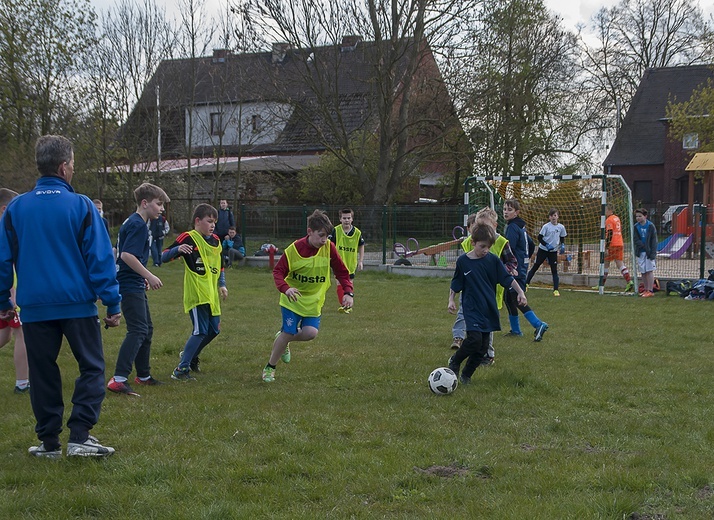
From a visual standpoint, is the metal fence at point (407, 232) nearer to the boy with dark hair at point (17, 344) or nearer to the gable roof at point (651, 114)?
the boy with dark hair at point (17, 344)

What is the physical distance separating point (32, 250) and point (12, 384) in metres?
3.12

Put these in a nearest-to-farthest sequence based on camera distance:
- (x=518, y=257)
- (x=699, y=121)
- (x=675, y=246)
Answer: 1. (x=518, y=257)
2. (x=675, y=246)
3. (x=699, y=121)

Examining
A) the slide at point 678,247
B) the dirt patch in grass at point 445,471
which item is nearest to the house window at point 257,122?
the slide at point 678,247

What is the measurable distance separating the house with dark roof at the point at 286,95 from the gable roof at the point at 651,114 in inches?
812

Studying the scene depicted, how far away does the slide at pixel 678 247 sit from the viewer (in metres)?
20.2

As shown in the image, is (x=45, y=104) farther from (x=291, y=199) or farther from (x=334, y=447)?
(x=334, y=447)

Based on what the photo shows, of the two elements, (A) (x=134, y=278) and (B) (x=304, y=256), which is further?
(B) (x=304, y=256)

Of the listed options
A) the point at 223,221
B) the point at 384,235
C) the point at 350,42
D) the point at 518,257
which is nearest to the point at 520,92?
the point at 350,42

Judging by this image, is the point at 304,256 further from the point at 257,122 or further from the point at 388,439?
the point at 257,122

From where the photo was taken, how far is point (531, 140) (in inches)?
1267

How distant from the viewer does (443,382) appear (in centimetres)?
676

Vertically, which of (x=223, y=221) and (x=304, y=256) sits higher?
(x=223, y=221)

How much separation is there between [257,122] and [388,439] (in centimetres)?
→ 2726

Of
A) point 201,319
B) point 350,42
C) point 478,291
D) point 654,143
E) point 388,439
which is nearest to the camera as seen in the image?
point 388,439
